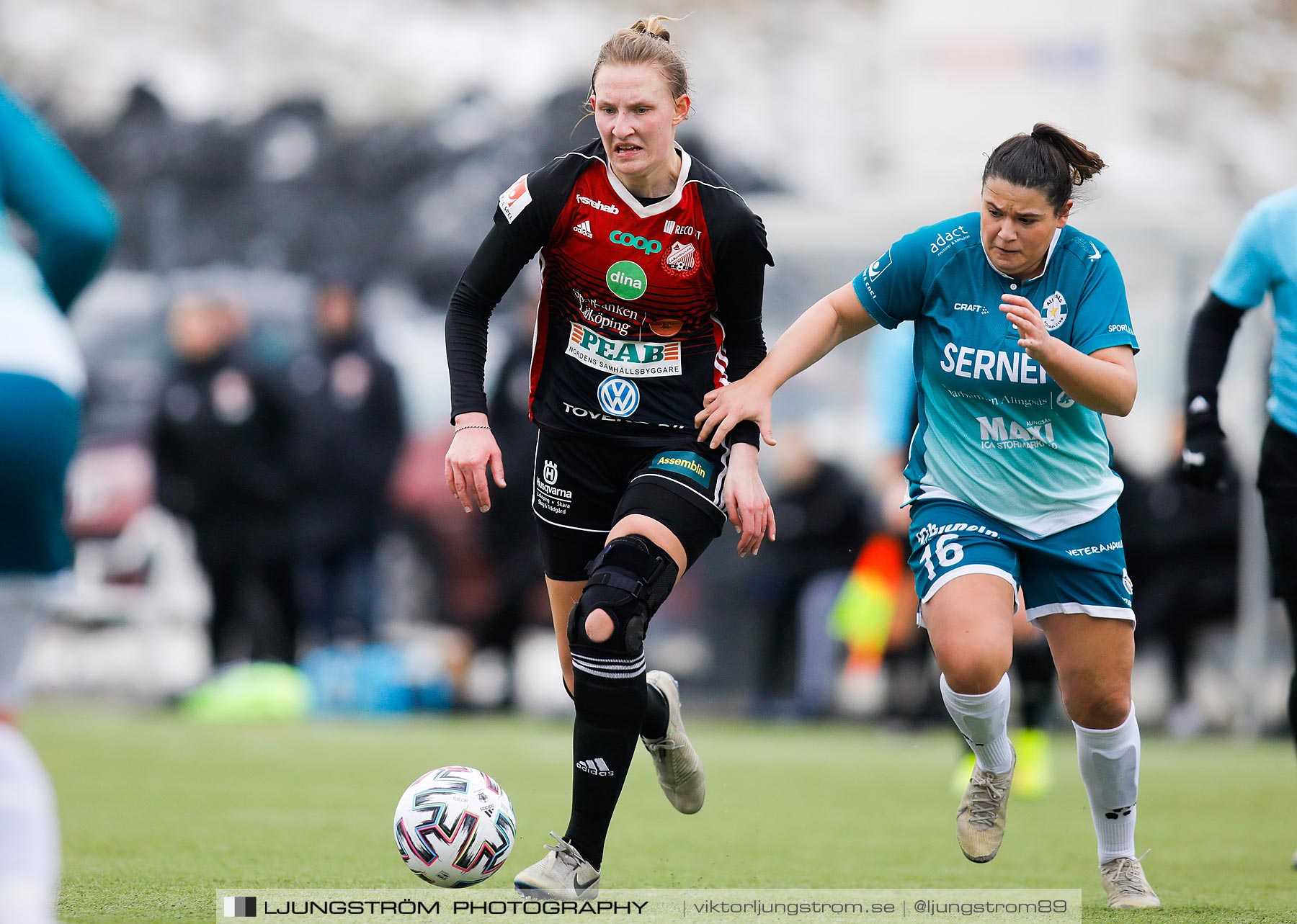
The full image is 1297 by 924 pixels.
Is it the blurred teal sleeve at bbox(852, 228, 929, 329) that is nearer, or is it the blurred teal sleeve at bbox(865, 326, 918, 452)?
the blurred teal sleeve at bbox(852, 228, 929, 329)

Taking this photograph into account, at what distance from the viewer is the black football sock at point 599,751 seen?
4980mm

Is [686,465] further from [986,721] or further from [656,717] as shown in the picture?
[986,721]

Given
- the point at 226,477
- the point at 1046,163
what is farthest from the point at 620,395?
the point at 226,477

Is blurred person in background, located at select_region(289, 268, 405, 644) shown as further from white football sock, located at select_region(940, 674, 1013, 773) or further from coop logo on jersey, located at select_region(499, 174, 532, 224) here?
white football sock, located at select_region(940, 674, 1013, 773)

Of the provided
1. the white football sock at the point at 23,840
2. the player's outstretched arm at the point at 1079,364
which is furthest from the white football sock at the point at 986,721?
the white football sock at the point at 23,840

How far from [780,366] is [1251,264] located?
2.23 m

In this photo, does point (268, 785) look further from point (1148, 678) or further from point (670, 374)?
point (1148, 678)

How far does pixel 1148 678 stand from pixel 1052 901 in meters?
7.94

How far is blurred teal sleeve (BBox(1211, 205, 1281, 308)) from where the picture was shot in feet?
20.8

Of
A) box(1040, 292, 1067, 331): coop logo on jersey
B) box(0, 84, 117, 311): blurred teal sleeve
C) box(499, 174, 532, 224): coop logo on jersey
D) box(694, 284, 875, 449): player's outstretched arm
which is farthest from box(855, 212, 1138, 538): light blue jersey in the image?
box(0, 84, 117, 311): blurred teal sleeve

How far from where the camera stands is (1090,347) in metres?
5.01

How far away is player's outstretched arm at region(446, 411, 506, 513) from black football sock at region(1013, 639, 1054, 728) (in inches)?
183

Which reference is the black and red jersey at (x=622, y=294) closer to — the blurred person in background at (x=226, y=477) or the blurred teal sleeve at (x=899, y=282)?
the blurred teal sleeve at (x=899, y=282)

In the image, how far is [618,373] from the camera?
5.23 metres
